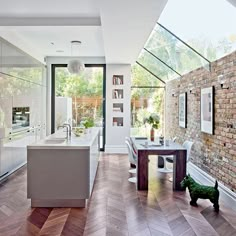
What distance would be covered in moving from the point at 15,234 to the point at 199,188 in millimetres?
2468

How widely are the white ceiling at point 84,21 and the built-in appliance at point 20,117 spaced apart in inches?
54.6

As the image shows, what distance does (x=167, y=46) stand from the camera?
20.3ft

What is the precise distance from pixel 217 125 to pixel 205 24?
1.57 meters

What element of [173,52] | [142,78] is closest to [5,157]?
[173,52]

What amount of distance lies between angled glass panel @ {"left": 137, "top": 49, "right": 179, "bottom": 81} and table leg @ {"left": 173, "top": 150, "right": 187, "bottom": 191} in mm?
2944

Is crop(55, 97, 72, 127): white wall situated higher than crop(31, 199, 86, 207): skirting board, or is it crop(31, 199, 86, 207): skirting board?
crop(55, 97, 72, 127): white wall

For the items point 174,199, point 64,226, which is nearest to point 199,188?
point 174,199

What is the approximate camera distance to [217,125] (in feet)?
15.0

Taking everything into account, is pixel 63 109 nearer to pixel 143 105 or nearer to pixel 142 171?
pixel 143 105

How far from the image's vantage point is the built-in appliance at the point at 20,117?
Answer: 5.90 meters

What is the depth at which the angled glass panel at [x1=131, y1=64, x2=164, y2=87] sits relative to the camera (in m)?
8.81

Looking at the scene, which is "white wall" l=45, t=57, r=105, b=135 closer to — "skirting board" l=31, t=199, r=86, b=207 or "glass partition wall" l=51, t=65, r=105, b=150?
"glass partition wall" l=51, t=65, r=105, b=150

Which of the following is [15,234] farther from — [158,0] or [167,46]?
[167,46]

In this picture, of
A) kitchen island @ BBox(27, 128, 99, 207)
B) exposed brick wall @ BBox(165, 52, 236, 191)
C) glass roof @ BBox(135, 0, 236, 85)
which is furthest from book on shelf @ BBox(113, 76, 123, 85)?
kitchen island @ BBox(27, 128, 99, 207)
